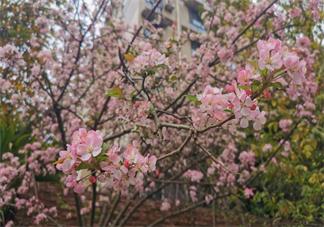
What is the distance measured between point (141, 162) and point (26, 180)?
3113 mm

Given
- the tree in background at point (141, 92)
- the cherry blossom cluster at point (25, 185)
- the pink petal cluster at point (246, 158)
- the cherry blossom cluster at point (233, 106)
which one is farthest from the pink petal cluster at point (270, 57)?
the pink petal cluster at point (246, 158)

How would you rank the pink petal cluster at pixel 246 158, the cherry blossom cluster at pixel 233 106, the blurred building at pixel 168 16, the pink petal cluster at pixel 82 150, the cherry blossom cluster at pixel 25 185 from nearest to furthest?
the pink petal cluster at pixel 82 150
the cherry blossom cluster at pixel 233 106
the cherry blossom cluster at pixel 25 185
the blurred building at pixel 168 16
the pink petal cluster at pixel 246 158

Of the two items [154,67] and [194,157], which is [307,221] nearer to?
[194,157]

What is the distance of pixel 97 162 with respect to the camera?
5.02 ft

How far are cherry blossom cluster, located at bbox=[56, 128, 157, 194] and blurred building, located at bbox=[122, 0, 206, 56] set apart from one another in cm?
246

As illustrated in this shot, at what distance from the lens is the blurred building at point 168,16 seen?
14.5 feet

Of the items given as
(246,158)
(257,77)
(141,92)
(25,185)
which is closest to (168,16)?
(246,158)

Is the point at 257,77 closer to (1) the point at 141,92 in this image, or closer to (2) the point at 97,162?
(2) the point at 97,162

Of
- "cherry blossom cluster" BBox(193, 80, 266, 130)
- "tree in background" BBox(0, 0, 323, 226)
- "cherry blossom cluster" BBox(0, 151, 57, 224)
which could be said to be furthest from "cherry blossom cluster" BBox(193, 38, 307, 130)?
"cherry blossom cluster" BBox(0, 151, 57, 224)

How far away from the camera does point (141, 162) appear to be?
5.26 feet

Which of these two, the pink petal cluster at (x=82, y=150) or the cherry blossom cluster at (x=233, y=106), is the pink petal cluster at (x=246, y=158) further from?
the pink petal cluster at (x=82, y=150)

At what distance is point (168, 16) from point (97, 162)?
394 inches

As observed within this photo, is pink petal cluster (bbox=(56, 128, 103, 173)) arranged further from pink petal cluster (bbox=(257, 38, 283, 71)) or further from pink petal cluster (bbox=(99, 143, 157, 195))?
pink petal cluster (bbox=(257, 38, 283, 71))

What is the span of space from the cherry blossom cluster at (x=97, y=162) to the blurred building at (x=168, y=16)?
246 cm
